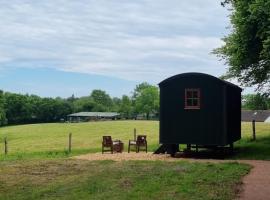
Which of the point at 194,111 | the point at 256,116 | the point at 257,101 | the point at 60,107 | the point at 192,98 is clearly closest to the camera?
the point at 194,111

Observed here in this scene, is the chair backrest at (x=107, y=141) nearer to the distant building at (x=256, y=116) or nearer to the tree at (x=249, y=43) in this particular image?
the tree at (x=249, y=43)

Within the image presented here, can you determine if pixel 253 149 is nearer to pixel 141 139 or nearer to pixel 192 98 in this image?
pixel 192 98

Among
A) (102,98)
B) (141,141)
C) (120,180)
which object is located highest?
(102,98)

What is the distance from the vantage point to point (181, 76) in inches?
969

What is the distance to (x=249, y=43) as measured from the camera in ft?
95.0

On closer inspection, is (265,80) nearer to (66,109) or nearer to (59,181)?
(59,181)

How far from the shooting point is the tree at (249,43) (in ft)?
86.8


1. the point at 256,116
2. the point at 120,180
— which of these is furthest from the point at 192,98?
the point at 256,116

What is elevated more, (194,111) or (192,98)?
(192,98)

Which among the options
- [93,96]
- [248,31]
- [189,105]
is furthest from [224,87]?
[93,96]

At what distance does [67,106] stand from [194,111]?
403 feet

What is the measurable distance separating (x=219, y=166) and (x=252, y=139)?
1607 cm

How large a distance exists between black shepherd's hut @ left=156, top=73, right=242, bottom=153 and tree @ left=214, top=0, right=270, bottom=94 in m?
3.73

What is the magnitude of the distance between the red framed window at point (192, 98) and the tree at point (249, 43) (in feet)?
13.9
